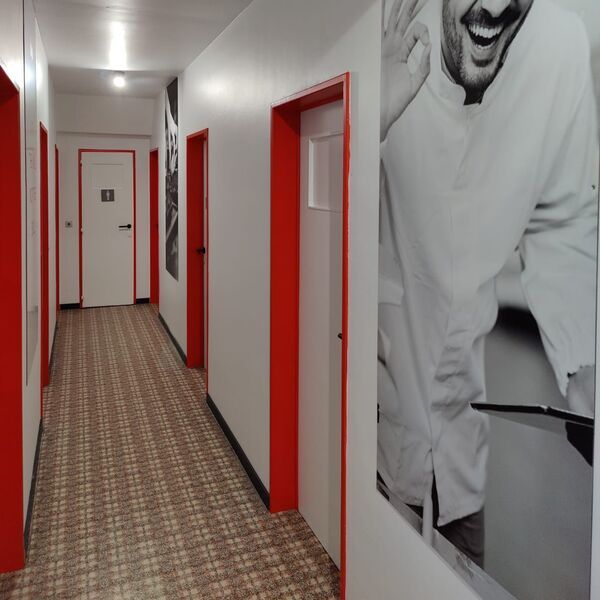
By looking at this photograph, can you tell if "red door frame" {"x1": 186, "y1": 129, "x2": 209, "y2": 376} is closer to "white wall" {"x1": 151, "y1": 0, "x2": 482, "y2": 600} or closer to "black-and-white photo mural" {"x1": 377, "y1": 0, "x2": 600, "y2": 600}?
"white wall" {"x1": 151, "y1": 0, "x2": 482, "y2": 600}

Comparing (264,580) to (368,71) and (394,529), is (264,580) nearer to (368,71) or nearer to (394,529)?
(394,529)

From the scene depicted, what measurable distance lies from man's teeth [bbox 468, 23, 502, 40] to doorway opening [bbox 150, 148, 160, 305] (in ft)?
23.1

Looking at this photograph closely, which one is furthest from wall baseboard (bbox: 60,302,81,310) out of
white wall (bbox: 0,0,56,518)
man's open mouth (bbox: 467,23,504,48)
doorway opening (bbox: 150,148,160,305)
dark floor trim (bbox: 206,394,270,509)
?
man's open mouth (bbox: 467,23,504,48)

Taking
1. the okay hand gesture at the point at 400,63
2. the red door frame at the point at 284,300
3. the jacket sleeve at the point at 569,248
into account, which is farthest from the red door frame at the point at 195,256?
the jacket sleeve at the point at 569,248

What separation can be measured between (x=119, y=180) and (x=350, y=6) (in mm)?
6871

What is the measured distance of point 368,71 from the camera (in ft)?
6.81

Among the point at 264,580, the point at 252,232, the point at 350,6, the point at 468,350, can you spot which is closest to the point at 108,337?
the point at 252,232

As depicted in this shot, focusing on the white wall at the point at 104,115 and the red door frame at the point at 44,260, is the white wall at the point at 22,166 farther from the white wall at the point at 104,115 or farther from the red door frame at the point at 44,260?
the white wall at the point at 104,115

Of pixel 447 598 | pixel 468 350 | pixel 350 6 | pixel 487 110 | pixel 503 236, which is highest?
pixel 350 6

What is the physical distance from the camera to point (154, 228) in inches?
337

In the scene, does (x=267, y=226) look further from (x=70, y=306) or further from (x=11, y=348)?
(x=70, y=306)

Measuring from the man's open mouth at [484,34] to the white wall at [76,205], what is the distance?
7.51 meters

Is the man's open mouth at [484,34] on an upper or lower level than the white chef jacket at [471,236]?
upper

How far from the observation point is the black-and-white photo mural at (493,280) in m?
1.22
